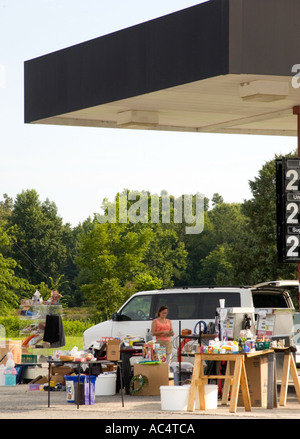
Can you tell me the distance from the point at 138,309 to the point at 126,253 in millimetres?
42504

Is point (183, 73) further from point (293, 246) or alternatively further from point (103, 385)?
point (103, 385)

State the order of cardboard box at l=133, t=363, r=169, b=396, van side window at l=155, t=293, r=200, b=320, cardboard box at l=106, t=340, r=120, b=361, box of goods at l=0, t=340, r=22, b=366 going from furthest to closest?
box of goods at l=0, t=340, r=22, b=366 → van side window at l=155, t=293, r=200, b=320 → cardboard box at l=133, t=363, r=169, b=396 → cardboard box at l=106, t=340, r=120, b=361

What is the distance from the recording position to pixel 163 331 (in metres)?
18.0

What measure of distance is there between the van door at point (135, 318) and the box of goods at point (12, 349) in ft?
7.03

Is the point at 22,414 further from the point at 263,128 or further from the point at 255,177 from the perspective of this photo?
the point at 255,177

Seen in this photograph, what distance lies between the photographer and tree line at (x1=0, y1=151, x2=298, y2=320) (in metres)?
46.5

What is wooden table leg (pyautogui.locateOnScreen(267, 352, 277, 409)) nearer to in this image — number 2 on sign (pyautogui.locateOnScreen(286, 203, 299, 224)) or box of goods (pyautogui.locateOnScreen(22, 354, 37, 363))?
number 2 on sign (pyautogui.locateOnScreen(286, 203, 299, 224))

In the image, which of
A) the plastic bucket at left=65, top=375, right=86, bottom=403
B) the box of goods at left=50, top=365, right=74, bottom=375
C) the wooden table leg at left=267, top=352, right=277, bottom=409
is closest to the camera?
the wooden table leg at left=267, top=352, right=277, bottom=409

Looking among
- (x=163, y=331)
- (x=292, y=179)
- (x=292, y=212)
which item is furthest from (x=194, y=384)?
(x=292, y=179)

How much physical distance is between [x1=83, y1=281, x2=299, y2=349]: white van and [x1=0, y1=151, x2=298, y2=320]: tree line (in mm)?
23349

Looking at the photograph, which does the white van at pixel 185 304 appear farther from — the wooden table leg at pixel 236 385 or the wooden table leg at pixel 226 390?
the wooden table leg at pixel 236 385

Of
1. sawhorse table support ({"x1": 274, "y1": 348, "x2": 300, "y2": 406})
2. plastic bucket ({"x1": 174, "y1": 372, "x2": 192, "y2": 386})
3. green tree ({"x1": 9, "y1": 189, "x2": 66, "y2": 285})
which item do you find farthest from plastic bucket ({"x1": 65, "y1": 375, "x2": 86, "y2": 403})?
green tree ({"x1": 9, "y1": 189, "x2": 66, "y2": 285})

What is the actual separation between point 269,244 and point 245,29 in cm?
3138

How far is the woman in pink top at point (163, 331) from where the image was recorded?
17.9 metres
